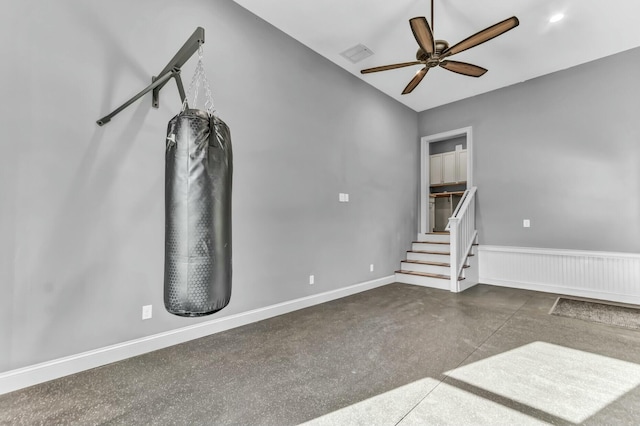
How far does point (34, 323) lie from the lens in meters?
1.97

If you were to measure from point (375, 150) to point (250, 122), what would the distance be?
2.51 m

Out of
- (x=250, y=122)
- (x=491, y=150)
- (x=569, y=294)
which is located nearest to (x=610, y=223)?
(x=569, y=294)

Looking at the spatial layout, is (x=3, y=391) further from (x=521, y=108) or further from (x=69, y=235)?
(x=521, y=108)

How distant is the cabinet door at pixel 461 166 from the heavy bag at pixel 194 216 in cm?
613

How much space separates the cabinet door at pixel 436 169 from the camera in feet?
22.4

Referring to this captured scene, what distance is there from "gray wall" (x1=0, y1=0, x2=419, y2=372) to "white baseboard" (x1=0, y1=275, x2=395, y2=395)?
6cm

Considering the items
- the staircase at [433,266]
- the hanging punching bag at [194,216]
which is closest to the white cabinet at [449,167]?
the staircase at [433,266]

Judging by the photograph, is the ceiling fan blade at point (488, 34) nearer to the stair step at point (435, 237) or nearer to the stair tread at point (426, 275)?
the stair tread at point (426, 275)

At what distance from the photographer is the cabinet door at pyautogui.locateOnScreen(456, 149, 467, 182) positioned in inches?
253

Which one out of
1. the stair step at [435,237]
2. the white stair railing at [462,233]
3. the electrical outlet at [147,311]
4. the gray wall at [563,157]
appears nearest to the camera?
the electrical outlet at [147,311]

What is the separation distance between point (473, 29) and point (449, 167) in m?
3.61

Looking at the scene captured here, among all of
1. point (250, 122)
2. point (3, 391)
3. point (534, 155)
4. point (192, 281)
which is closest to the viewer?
point (192, 281)

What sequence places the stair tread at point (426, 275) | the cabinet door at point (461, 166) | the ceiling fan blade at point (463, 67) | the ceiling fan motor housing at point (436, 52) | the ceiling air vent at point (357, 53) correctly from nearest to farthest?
Result: the ceiling fan motor housing at point (436, 52), the ceiling fan blade at point (463, 67), the ceiling air vent at point (357, 53), the stair tread at point (426, 275), the cabinet door at point (461, 166)

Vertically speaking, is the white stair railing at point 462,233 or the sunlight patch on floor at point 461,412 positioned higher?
the white stair railing at point 462,233
